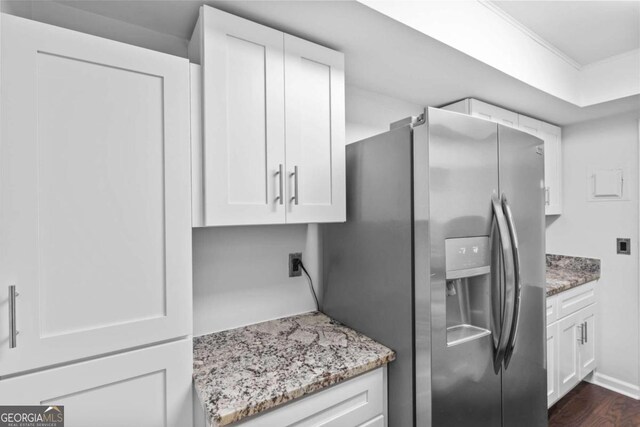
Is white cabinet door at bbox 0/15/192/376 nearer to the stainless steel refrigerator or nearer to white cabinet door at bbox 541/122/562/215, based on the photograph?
the stainless steel refrigerator

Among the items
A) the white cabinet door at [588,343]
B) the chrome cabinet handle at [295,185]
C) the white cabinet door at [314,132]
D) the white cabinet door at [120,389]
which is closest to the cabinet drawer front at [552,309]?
the white cabinet door at [588,343]

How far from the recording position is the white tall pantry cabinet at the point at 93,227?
0.75 meters

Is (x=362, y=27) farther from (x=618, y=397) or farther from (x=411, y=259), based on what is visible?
(x=618, y=397)

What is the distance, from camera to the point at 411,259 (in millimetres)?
1169

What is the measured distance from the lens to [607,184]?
251cm

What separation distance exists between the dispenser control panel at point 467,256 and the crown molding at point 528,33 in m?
1.23

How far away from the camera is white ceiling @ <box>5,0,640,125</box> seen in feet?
3.79

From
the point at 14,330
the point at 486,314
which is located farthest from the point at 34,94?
the point at 486,314

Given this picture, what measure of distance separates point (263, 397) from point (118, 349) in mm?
444

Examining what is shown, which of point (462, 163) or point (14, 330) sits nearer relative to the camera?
point (14, 330)

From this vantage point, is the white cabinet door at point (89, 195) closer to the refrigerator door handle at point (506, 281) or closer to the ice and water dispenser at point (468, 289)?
the ice and water dispenser at point (468, 289)

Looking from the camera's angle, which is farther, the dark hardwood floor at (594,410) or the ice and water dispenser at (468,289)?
the dark hardwood floor at (594,410)

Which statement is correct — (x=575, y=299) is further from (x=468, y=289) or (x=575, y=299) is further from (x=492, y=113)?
(x=468, y=289)

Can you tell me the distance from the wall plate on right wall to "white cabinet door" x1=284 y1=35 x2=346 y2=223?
8.21ft
